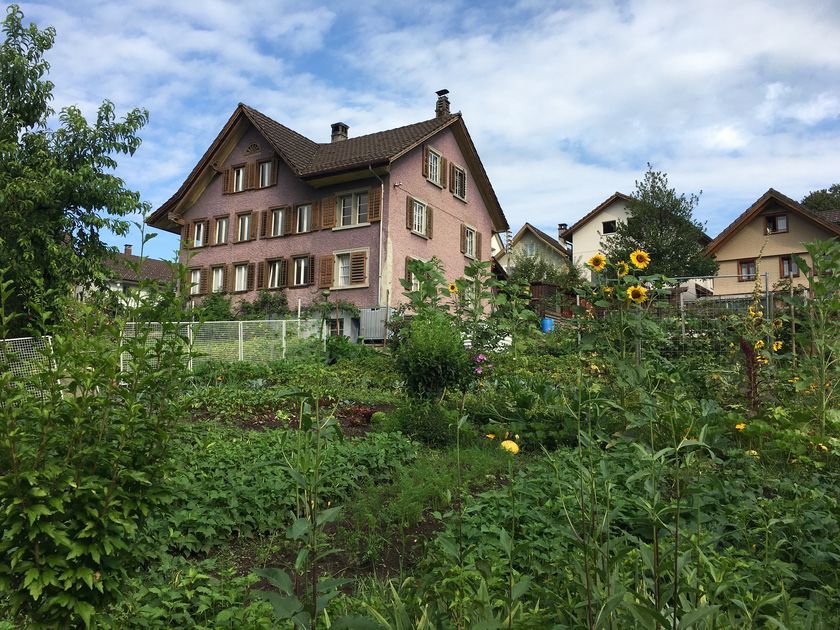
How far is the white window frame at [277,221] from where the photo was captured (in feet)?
82.3

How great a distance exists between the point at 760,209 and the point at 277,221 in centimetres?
2461

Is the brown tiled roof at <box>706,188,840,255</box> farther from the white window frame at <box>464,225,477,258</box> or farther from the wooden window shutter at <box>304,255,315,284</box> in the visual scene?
the wooden window shutter at <box>304,255,315,284</box>

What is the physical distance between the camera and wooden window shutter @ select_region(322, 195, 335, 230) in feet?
77.4

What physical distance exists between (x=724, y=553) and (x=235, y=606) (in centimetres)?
237

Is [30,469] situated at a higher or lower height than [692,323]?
lower

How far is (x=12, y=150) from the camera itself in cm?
1409

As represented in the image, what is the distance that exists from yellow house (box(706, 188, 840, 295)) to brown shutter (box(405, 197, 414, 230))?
17.2 m

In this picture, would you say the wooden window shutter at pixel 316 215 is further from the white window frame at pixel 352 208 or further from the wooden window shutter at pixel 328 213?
the white window frame at pixel 352 208

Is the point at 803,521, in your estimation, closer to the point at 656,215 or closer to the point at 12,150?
the point at 12,150

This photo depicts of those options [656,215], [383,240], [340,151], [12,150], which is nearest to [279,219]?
[340,151]

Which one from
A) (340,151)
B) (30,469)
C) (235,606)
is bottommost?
Answer: (235,606)

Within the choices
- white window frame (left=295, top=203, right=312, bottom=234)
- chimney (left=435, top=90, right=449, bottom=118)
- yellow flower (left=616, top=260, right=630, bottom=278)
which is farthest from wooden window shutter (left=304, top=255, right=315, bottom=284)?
yellow flower (left=616, top=260, right=630, bottom=278)

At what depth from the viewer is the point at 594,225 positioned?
4200cm

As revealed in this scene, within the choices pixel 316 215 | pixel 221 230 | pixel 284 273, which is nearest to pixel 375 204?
pixel 316 215
